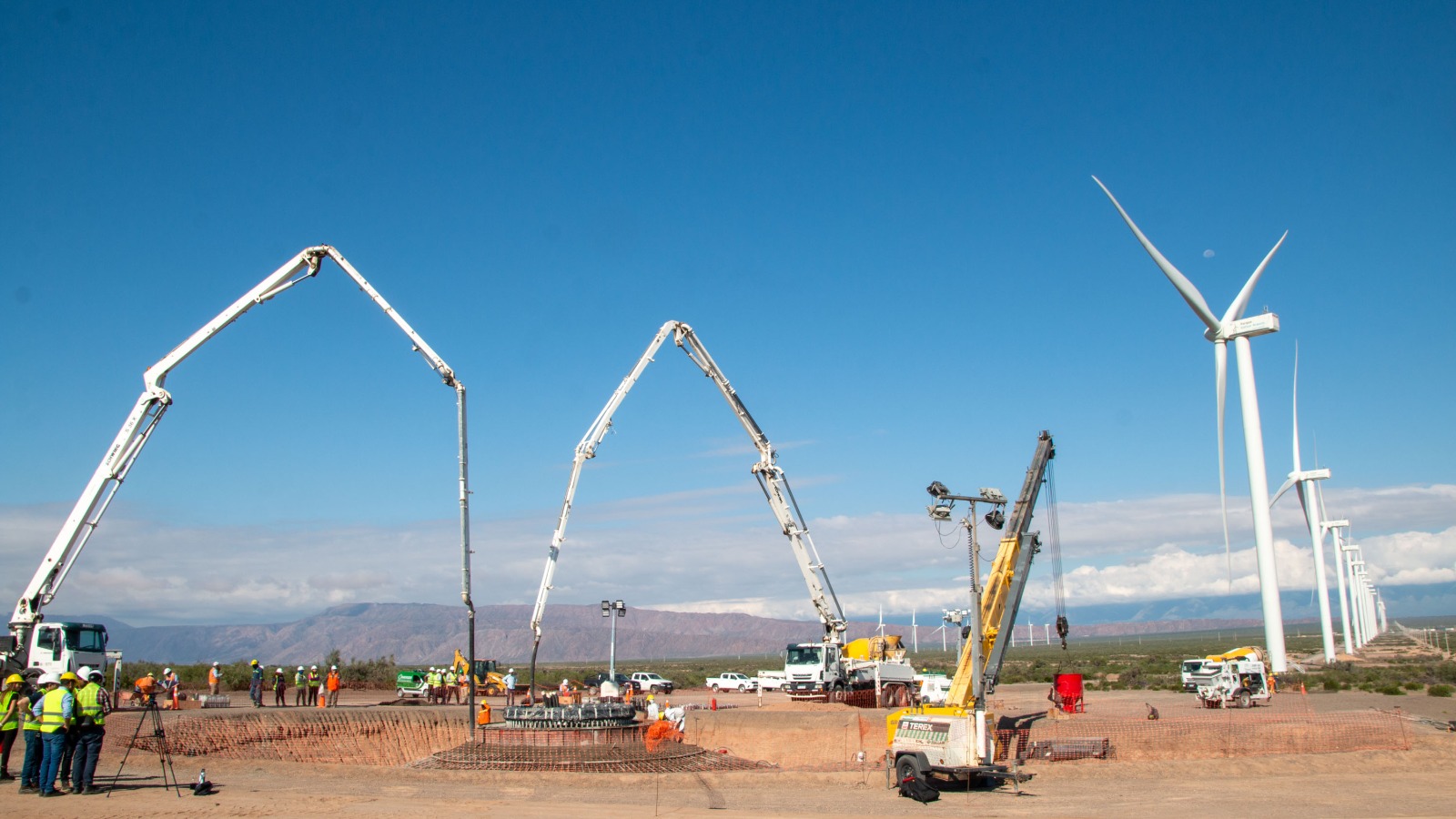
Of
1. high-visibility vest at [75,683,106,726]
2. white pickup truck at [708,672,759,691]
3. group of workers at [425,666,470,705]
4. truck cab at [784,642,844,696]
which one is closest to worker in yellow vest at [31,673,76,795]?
high-visibility vest at [75,683,106,726]

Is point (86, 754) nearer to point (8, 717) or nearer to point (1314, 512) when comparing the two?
point (8, 717)

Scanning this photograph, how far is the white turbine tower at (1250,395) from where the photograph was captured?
38781 millimetres

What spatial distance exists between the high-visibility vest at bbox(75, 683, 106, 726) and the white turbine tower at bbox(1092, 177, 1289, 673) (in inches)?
1359

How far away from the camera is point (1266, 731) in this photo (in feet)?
90.3

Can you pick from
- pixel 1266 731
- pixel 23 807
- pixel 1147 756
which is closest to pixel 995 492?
pixel 1147 756

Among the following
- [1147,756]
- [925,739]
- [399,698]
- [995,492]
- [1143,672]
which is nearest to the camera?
[925,739]

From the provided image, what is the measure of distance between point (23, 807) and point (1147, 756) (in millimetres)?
24759

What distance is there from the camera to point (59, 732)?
1794 cm

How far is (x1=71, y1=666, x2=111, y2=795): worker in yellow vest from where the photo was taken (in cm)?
1802

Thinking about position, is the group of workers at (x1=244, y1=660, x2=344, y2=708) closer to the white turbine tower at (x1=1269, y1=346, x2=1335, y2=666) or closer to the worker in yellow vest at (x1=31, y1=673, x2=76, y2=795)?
the worker in yellow vest at (x1=31, y1=673, x2=76, y2=795)

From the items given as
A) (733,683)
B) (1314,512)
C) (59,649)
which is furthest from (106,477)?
(1314,512)

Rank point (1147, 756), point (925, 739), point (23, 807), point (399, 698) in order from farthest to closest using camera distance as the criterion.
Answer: point (399, 698)
point (1147, 756)
point (925, 739)
point (23, 807)

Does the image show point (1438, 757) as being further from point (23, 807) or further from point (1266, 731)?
point (23, 807)

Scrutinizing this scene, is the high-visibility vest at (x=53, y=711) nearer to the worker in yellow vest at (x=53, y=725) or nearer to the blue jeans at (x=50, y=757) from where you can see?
the worker in yellow vest at (x=53, y=725)
